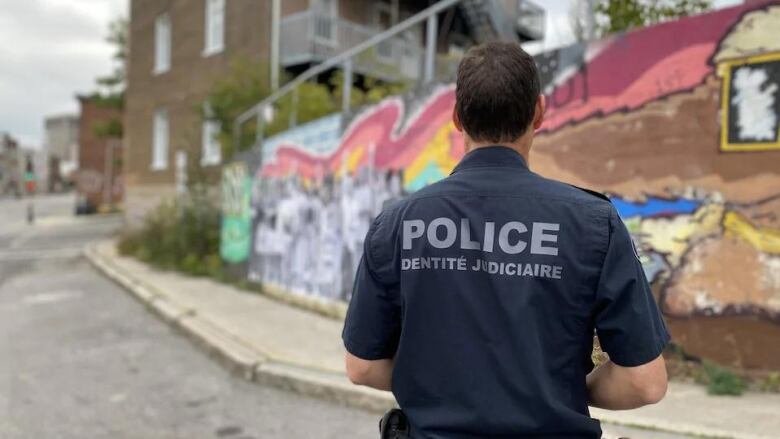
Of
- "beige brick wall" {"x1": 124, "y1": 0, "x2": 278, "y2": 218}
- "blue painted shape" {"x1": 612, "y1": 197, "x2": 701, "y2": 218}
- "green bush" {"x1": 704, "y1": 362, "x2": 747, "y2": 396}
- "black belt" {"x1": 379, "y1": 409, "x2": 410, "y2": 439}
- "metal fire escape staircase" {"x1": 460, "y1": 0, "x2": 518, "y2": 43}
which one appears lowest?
"green bush" {"x1": 704, "y1": 362, "x2": 747, "y2": 396}

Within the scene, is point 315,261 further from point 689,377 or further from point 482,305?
point 482,305

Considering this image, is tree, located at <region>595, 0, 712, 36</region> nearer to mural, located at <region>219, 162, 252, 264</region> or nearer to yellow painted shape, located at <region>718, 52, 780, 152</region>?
yellow painted shape, located at <region>718, 52, 780, 152</region>

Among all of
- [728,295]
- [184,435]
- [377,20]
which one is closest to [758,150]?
[728,295]

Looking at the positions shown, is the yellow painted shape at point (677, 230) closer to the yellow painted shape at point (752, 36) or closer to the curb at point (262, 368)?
the yellow painted shape at point (752, 36)

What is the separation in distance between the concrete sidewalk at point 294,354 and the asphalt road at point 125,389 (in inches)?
5.3

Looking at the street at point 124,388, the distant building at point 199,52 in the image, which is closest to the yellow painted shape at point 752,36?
the street at point 124,388

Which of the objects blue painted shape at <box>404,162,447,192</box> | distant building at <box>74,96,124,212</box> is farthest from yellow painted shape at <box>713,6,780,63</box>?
distant building at <box>74,96,124,212</box>

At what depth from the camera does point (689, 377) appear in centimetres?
484

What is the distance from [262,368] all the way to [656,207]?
3.66 m

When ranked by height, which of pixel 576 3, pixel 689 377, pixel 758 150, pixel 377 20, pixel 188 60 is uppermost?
pixel 377 20

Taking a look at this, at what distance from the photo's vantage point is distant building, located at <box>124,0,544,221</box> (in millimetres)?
16094

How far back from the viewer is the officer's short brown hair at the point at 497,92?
4.93 ft

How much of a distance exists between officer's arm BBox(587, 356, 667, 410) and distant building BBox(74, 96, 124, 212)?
30.5 metres

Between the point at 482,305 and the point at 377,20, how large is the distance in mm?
18955
